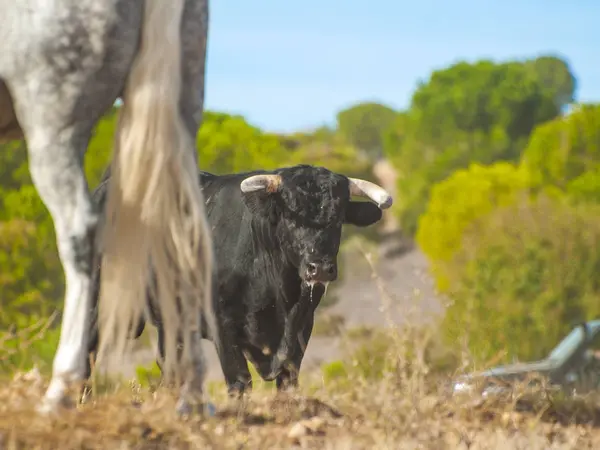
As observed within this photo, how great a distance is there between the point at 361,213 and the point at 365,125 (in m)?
126

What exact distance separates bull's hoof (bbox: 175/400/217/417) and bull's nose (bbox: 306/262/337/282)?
2144mm

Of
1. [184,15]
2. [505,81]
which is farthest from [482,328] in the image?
[505,81]

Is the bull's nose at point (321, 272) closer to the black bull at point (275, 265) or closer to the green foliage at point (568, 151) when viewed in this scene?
the black bull at point (275, 265)

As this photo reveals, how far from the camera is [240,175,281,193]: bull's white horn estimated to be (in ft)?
26.0

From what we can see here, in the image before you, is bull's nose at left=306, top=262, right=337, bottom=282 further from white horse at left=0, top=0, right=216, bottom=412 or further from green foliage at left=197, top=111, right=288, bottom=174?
green foliage at left=197, top=111, right=288, bottom=174

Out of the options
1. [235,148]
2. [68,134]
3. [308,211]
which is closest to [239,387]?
[308,211]

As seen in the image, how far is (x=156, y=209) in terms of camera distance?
5.38 m

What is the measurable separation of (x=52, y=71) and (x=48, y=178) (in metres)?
0.44

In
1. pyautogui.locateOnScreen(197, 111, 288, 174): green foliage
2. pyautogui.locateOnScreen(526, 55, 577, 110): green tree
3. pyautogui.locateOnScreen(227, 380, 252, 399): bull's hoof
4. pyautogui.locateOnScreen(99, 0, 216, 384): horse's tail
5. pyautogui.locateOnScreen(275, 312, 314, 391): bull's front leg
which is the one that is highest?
pyautogui.locateOnScreen(526, 55, 577, 110): green tree

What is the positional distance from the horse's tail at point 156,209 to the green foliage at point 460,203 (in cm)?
6196

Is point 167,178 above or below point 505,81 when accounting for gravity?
below

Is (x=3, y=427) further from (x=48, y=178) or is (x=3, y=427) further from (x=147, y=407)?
(x=48, y=178)

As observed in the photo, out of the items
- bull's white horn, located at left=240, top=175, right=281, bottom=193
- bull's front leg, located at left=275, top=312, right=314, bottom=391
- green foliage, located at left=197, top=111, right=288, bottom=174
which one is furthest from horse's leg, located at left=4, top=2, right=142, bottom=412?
green foliage, located at left=197, top=111, right=288, bottom=174

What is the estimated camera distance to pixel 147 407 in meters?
5.23
